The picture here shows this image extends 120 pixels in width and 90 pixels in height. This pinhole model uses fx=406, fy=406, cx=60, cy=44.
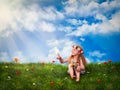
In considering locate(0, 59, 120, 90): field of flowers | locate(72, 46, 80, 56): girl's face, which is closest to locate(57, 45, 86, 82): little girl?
locate(72, 46, 80, 56): girl's face

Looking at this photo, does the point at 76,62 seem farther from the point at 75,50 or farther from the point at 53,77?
the point at 53,77

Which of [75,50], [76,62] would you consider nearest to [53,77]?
[76,62]

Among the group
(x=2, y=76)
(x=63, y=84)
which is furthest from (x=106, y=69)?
(x=2, y=76)

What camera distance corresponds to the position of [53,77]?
10055 mm

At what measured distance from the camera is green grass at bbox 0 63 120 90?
9705 millimetres

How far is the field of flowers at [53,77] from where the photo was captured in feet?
31.9

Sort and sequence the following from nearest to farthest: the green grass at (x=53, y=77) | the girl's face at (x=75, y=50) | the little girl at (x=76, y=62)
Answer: the green grass at (x=53, y=77), the little girl at (x=76, y=62), the girl's face at (x=75, y=50)

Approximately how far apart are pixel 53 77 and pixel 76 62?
0.70 metres

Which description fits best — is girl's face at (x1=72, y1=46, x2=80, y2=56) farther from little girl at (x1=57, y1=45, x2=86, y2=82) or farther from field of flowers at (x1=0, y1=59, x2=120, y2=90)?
field of flowers at (x1=0, y1=59, x2=120, y2=90)

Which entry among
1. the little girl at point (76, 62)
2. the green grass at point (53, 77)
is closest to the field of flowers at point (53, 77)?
the green grass at point (53, 77)

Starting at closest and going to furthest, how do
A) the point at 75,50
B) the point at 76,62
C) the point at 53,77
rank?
the point at 53,77 < the point at 76,62 < the point at 75,50

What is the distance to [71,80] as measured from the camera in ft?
32.6

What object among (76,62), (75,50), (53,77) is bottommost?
(53,77)

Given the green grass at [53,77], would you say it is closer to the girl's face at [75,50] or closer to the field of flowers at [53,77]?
the field of flowers at [53,77]
